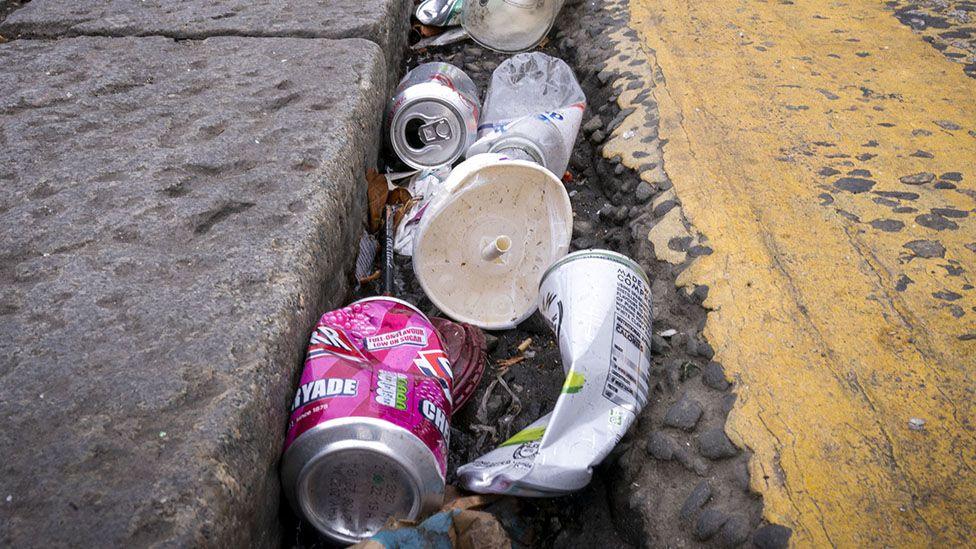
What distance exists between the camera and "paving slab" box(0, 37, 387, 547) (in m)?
0.85

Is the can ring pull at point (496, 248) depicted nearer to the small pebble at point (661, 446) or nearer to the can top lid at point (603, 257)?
the can top lid at point (603, 257)

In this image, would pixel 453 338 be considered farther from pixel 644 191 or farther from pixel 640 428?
pixel 644 191

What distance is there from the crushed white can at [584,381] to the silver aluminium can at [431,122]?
775 millimetres

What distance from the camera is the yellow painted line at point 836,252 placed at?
1.07m

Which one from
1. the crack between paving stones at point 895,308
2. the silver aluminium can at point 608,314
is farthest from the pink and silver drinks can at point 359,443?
the crack between paving stones at point 895,308

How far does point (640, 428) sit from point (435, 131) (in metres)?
1.12

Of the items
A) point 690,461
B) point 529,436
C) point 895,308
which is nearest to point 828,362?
point 895,308

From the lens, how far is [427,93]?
6.52 ft

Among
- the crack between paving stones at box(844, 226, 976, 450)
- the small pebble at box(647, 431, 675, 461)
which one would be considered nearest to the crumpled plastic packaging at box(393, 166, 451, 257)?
the small pebble at box(647, 431, 675, 461)

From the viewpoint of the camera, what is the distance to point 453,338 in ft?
4.81

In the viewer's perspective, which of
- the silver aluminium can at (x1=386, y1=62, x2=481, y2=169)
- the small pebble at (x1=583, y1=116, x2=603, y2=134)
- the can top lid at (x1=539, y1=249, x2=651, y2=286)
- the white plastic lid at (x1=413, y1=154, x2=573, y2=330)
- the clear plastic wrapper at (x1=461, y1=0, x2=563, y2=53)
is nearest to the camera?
the can top lid at (x1=539, y1=249, x2=651, y2=286)

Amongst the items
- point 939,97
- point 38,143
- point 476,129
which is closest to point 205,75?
point 38,143

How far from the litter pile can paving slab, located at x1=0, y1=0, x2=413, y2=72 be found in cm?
32

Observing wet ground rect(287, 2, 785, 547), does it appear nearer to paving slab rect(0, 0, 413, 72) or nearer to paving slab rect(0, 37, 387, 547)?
paving slab rect(0, 37, 387, 547)
